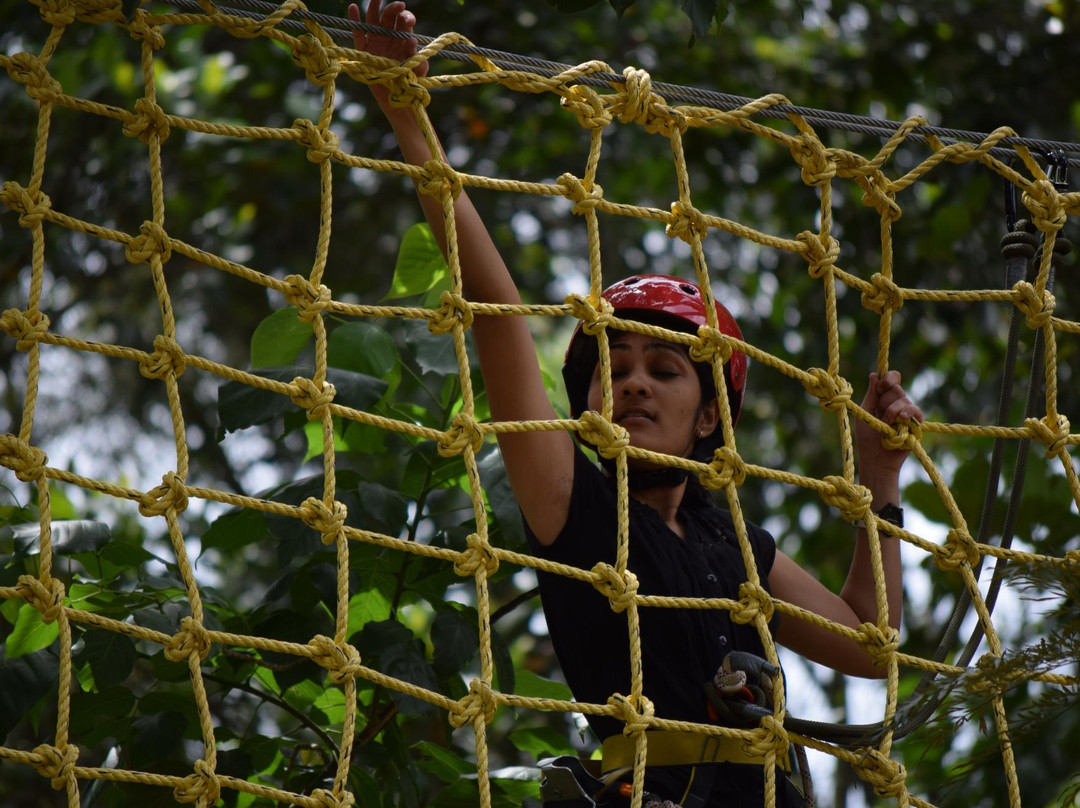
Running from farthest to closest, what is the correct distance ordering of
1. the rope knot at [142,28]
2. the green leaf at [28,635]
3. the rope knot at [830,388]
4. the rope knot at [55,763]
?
the rope knot at [830,388], the green leaf at [28,635], the rope knot at [142,28], the rope knot at [55,763]

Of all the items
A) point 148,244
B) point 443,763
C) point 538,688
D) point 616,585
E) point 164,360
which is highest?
point 148,244

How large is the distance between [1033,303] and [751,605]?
0.67 metres

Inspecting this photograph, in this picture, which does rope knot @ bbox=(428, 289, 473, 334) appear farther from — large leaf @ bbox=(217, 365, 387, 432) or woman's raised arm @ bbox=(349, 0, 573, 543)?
large leaf @ bbox=(217, 365, 387, 432)

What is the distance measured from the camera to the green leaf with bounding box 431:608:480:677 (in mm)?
1896

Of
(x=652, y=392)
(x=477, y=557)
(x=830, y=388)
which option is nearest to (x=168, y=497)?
(x=477, y=557)

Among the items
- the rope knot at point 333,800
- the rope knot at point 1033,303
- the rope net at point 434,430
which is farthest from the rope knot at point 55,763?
the rope knot at point 1033,303

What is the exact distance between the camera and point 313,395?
1.59 m

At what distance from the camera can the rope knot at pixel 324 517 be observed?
155 centimetres

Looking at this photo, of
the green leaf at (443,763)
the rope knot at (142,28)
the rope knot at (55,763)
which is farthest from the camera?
the green leaf at (443,763)

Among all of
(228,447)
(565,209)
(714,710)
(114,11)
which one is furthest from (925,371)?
(114,11)

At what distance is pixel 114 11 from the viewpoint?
156 centimetres

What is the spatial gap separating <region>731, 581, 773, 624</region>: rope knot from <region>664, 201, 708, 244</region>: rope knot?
0.49m

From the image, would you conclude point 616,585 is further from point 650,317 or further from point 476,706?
point 650,317

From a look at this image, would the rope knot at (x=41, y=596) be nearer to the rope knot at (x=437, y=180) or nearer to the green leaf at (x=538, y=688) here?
the rope knot at (x=437, y=180)
